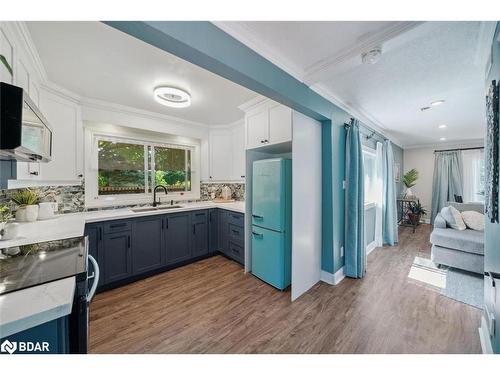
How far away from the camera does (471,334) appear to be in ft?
5.26

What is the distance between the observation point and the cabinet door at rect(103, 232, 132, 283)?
2.23 m

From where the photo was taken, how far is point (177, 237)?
9.25 feet

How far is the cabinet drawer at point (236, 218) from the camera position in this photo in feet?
9.21

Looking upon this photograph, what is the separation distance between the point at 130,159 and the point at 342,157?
125 inches

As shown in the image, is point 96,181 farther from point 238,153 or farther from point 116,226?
point 238,153

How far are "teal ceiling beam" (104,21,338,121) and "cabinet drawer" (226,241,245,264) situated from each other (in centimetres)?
206

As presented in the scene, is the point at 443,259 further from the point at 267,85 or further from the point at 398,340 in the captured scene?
the point at 267,85

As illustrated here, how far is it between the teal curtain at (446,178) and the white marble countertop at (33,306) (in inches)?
298

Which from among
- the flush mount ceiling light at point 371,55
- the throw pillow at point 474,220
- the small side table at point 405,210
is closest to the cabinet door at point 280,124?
the flush mount ceiling light at point 371,55

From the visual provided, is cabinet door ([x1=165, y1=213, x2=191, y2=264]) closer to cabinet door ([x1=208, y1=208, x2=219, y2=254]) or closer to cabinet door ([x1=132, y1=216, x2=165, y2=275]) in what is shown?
cabinet door ([x1=132, y1=216, x2=165, y2=275])

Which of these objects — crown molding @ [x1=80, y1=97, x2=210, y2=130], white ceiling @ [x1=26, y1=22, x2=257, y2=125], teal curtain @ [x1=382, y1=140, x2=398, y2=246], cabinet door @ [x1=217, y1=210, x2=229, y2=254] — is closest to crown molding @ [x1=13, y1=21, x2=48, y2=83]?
white ceiling @ [x1=26, y1=22, x2=257, y2=125]

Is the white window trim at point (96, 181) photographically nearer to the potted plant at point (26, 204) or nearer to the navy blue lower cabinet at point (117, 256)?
the potted plant at point (26, 204)

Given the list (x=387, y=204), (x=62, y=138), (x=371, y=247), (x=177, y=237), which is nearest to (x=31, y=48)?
(x=62, y=138)
